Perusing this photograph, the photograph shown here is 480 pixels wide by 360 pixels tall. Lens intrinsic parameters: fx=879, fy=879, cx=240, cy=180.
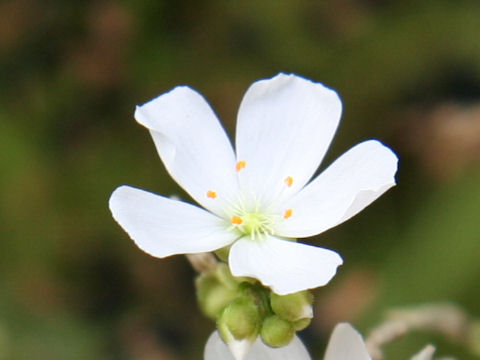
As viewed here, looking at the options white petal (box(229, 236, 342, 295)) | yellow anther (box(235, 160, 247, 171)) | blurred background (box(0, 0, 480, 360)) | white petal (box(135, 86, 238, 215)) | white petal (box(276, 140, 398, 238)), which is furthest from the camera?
blurred background (box(0, 0, 480, 360))

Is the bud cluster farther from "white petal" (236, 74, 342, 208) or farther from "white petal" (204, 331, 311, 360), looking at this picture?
"white petal" (236, 74, 342, 208)

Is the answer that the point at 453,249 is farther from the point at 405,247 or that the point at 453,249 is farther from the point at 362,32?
the point at 362,32

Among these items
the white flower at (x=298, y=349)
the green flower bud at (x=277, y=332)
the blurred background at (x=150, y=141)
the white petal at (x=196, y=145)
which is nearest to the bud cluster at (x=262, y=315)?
the green flower bud at (x=277, y=332)

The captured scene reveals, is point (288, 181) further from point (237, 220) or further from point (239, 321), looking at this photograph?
point (239, 321)

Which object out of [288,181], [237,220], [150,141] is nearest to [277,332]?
[237,220]

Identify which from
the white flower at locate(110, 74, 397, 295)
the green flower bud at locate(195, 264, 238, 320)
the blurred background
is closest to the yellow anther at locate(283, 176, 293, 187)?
the white flower at locate(110, 74, 397, 295)

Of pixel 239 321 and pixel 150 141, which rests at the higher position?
pixel 150 141
